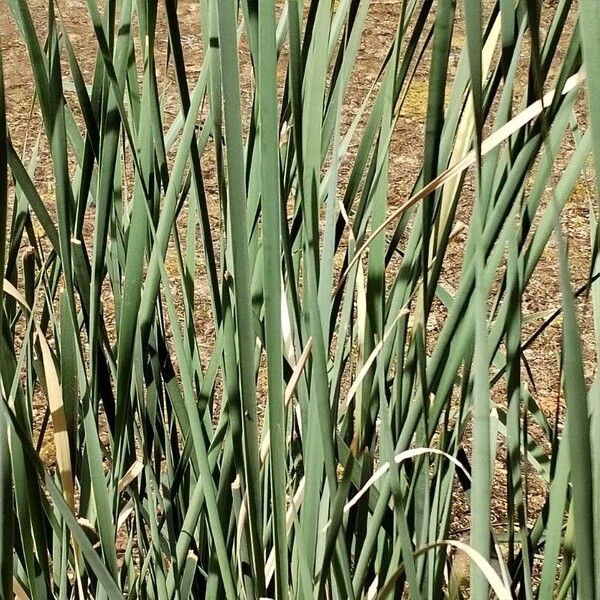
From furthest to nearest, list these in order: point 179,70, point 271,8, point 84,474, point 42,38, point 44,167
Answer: point 42,38 < point 44,167 < point 84,474 < point 179,70 < point 271,8

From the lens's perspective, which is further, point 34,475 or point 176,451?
point 176,451

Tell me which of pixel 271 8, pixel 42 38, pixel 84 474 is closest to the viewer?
pixel 271 8

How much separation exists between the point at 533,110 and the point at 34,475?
0.33 m

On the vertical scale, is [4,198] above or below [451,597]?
above

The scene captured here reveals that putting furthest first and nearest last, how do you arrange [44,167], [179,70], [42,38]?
[42,38]
[44,167]
[179,70]

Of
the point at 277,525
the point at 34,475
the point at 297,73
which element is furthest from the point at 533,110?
the point at 34,475

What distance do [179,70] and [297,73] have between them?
10 centimetres

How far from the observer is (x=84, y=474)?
65 centimetres

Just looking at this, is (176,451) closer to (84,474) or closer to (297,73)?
(84,474)

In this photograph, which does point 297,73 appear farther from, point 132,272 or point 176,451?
point 176,451

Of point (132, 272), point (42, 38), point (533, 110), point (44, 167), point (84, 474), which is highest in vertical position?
point (533, 110)

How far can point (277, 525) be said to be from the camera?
463 mm

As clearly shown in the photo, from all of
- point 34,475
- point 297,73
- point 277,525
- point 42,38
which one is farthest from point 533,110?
point 42,38

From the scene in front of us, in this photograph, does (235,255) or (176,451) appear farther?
(176,451)
